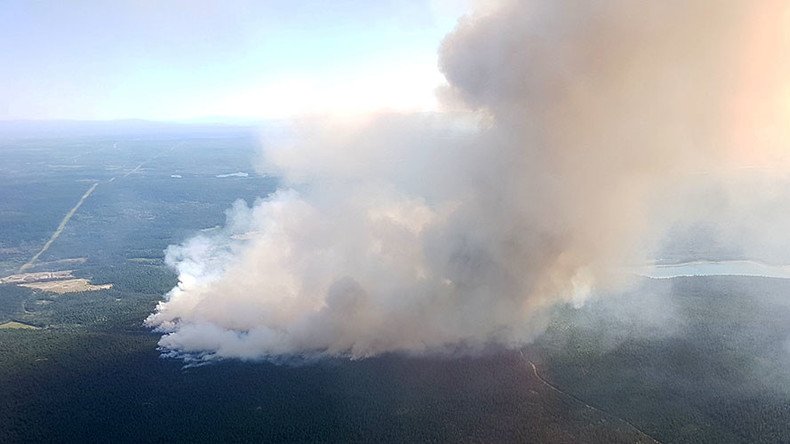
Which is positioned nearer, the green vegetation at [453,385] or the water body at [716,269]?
the green vegetation at [453,385]

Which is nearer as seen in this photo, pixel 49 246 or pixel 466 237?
pixel 466 237

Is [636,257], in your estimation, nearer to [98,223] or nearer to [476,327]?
[476,327]

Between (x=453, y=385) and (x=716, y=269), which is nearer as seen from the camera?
(x=453, y=385)

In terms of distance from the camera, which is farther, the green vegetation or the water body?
the water body

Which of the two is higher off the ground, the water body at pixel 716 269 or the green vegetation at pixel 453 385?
the water body at pixel 716 269

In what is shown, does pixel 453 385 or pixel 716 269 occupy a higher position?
pixel 716 269

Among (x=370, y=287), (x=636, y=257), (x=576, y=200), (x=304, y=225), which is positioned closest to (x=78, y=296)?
(x=304, y=225)

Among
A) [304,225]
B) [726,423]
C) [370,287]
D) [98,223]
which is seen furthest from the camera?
[98,223]

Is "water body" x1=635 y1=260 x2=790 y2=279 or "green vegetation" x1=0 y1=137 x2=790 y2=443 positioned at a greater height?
"water body" x1=635 y1=260 x2=790 y2=279
